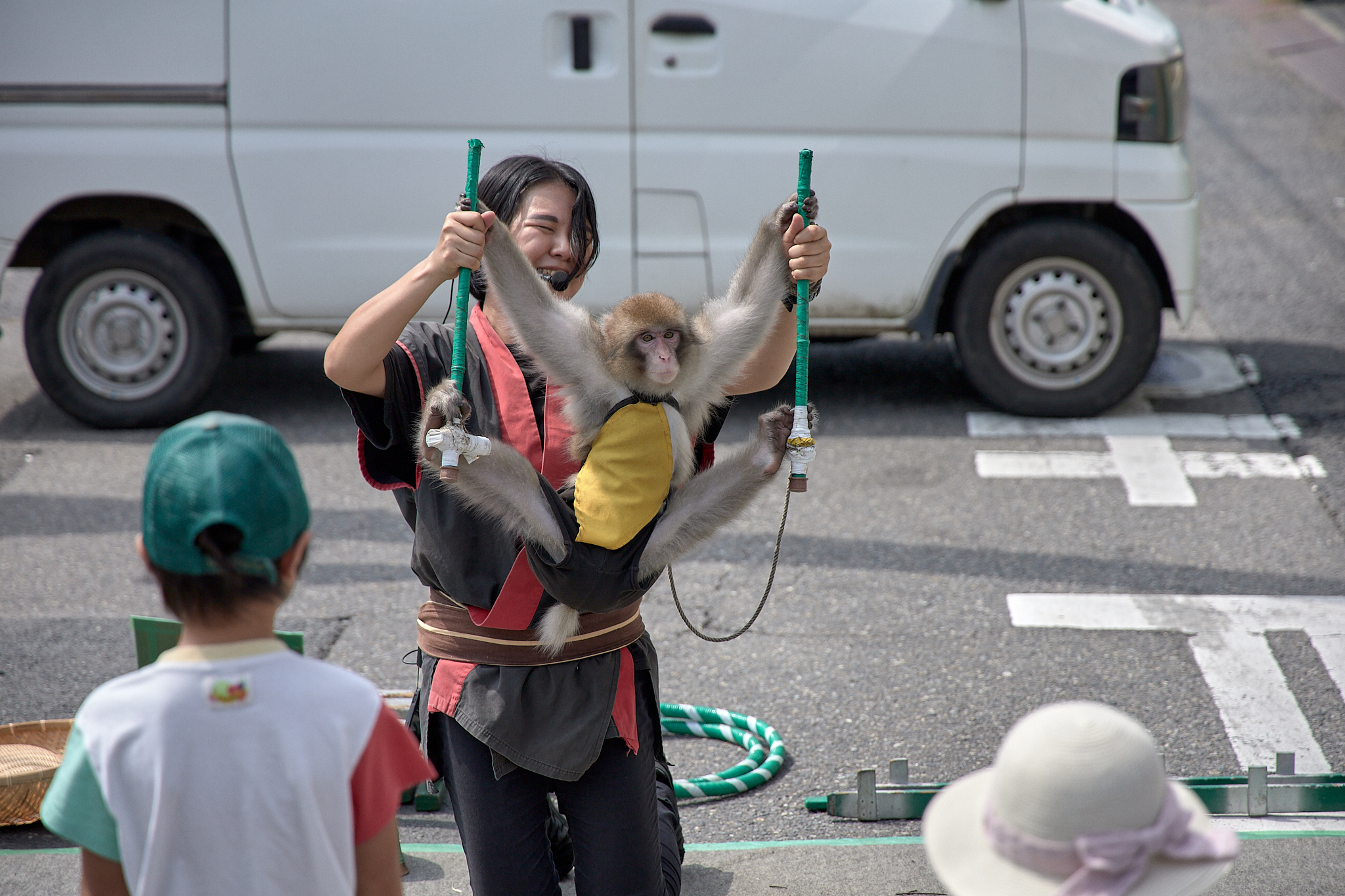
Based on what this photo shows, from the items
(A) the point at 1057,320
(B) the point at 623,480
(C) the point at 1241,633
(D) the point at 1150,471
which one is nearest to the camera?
(B) the point at 623,480

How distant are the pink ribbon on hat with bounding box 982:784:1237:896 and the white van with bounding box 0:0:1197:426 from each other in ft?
16.8

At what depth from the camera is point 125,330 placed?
22.1 ft

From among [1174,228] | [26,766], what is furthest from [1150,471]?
[26,766]

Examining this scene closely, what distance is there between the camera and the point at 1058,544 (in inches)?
215

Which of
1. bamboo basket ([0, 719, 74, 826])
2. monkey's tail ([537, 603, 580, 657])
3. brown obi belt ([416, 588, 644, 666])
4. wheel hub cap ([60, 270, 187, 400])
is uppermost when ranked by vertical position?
monkey's tail ([537, 603, 580, 657])

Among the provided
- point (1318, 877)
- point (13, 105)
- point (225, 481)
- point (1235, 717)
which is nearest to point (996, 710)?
point (1235, 717)

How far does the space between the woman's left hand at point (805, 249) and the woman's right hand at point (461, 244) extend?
23.7 inches

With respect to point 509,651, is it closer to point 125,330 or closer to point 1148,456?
point 1148,456

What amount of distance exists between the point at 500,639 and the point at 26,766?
6.02ft

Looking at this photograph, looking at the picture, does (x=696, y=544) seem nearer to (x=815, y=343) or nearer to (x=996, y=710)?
(x=996, y=710)

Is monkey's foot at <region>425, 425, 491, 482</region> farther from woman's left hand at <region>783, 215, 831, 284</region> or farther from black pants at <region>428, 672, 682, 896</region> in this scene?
woman's left hand at <region>783, 215, 831, 284</region>

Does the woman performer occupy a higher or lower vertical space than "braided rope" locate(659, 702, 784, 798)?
higher

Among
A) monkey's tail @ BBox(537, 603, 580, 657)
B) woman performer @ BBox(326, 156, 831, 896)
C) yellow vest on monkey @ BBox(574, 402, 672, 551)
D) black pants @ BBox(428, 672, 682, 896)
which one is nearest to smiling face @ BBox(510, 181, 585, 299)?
woman performer @ BBox(326, 156, 831, 896)

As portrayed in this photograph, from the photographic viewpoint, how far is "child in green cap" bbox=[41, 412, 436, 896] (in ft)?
5.35
